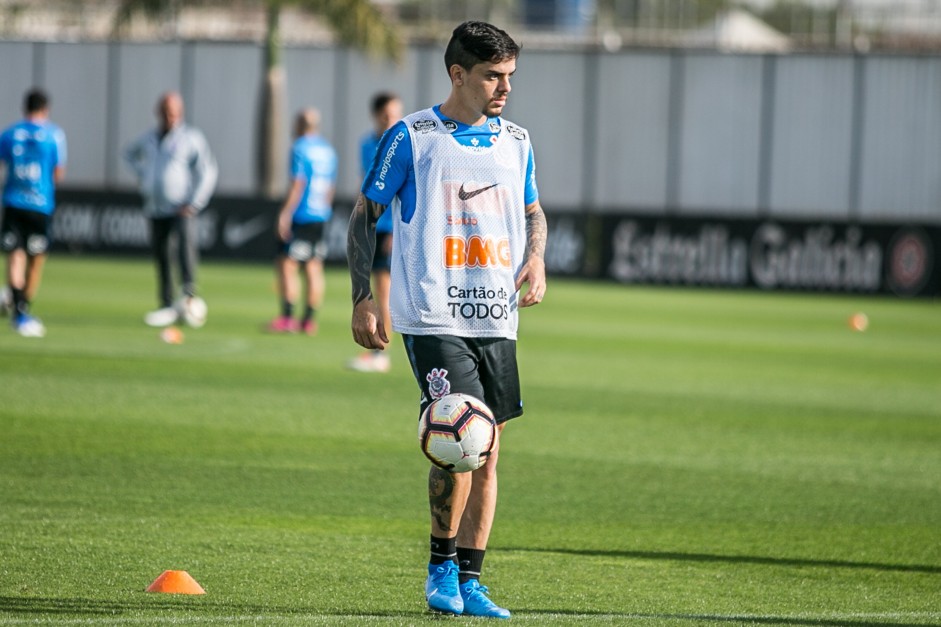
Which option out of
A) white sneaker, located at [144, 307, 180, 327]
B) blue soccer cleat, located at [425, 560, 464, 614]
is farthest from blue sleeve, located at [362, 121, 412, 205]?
white sneaker, located at [144, 307, 180, 327]

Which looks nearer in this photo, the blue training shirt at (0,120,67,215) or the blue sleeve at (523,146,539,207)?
Answer: the blue sleeve at (523,146,539,207)

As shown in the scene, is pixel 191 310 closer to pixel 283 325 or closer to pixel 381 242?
pixel 283 325

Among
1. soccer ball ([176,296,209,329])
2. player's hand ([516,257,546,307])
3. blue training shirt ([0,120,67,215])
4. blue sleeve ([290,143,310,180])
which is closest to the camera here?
player's hand ([516,257,546,307])

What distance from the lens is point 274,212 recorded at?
100 feet

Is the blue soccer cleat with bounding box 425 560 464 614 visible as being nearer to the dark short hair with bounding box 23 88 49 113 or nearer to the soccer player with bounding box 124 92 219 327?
the dark short hair with bounding box 23 88 49 113

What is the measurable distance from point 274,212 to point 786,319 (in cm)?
1249

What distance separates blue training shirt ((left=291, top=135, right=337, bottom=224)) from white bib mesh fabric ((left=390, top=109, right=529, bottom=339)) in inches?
407

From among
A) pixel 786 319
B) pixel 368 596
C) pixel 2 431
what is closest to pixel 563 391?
pixel 2 431

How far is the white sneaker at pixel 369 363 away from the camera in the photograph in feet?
45.3

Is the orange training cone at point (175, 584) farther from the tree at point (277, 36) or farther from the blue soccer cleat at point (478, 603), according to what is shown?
the tree at point (277, 36)

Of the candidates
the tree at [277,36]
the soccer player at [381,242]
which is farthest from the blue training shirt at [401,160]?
the tree at [277,36]

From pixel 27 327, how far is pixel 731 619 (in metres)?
10.9

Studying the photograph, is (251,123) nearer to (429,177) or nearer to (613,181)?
(613,181)

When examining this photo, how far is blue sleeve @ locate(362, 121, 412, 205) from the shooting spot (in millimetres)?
5711
